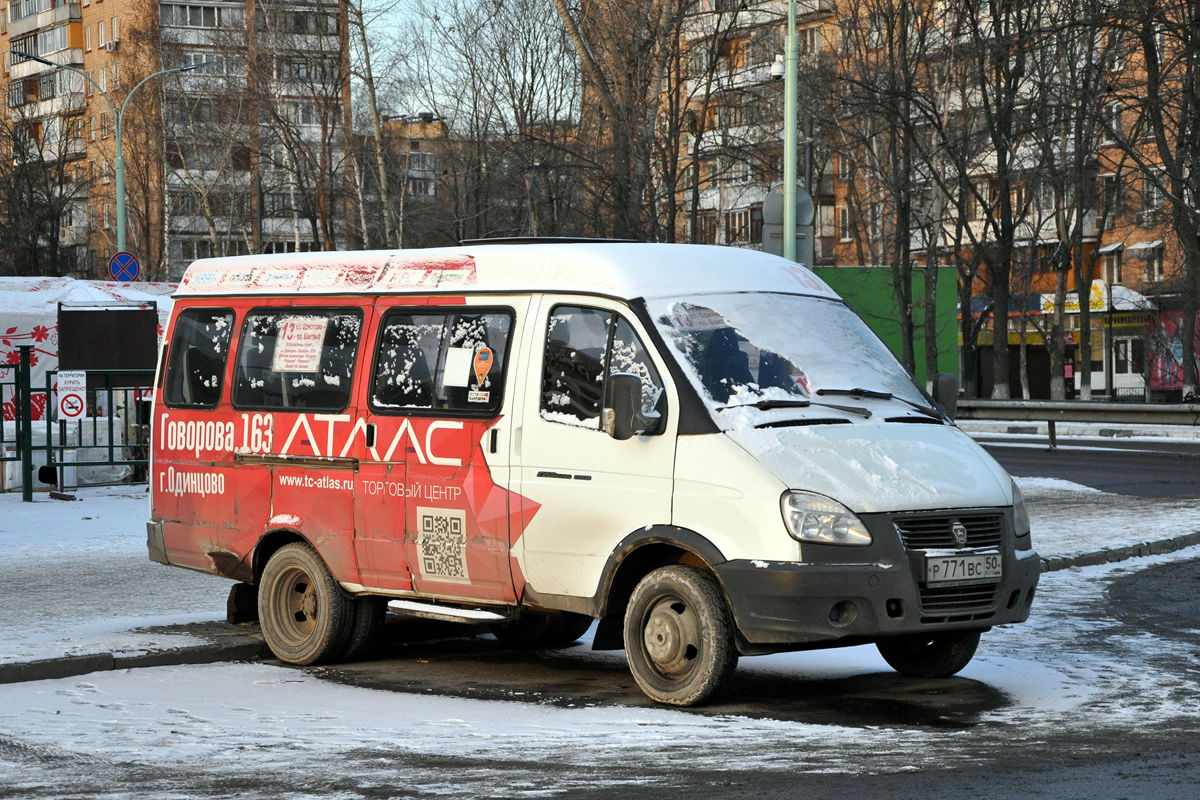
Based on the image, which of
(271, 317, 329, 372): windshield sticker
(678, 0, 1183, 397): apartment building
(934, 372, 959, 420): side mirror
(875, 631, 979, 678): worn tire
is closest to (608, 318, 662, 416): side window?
(875, 631, 979, 678): worn tire

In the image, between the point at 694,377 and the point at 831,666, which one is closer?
the point at 694,377

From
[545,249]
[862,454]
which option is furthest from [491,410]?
[862,454]

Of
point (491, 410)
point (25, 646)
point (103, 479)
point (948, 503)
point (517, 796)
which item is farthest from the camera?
point (103, 479)

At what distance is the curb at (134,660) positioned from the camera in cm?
853

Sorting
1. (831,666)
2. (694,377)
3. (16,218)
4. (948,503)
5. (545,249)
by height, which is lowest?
(831,666)

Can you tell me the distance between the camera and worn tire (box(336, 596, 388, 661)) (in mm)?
9312

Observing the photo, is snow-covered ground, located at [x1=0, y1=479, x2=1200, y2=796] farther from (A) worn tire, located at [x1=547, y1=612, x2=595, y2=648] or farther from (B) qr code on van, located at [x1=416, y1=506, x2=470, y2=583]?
(B) qr code on van, located at [x1=416, y1=506, x2=470, y2=583]

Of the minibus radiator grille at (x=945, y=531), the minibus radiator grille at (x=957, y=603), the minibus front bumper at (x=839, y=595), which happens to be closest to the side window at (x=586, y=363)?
the minibus front bumper at (x=839, y=595)

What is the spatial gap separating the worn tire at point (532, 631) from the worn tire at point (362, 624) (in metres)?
0.85

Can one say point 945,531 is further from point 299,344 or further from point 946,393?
point 299,344

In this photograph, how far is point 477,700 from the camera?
8023 millimetres

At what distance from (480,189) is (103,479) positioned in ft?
110

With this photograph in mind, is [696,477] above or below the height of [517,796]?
above

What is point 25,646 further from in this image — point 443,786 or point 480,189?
point 480,189
